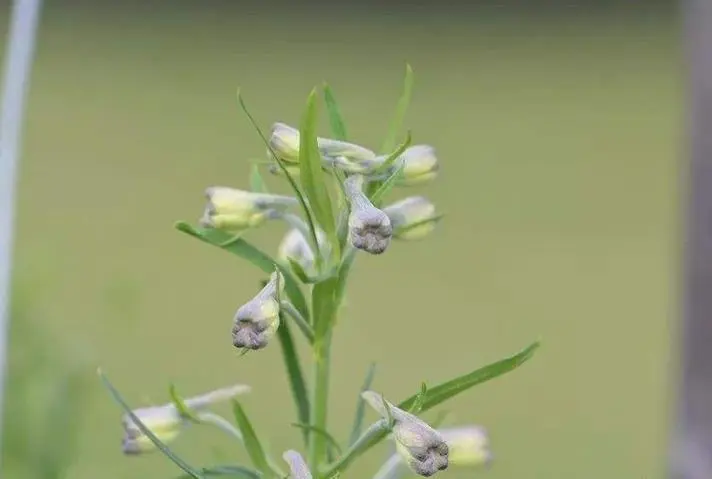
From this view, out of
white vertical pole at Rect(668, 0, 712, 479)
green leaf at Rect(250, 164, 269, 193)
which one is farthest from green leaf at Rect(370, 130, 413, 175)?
white vertical pole at Rect(668, 0, 712, 479)

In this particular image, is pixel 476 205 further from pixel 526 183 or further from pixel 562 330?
pixel 562 330

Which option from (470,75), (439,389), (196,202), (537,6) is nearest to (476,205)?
(470,75)

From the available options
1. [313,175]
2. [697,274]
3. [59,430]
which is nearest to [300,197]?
[313,175]

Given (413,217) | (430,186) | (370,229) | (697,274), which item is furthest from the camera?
(430,186)

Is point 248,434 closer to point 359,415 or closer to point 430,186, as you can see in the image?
point 359,415

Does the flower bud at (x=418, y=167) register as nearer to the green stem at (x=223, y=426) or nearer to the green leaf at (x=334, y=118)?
the green leaf at (x=334, y=118)

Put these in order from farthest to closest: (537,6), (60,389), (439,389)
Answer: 1. (537,6)
2. (60,389)
3. (439,389)
